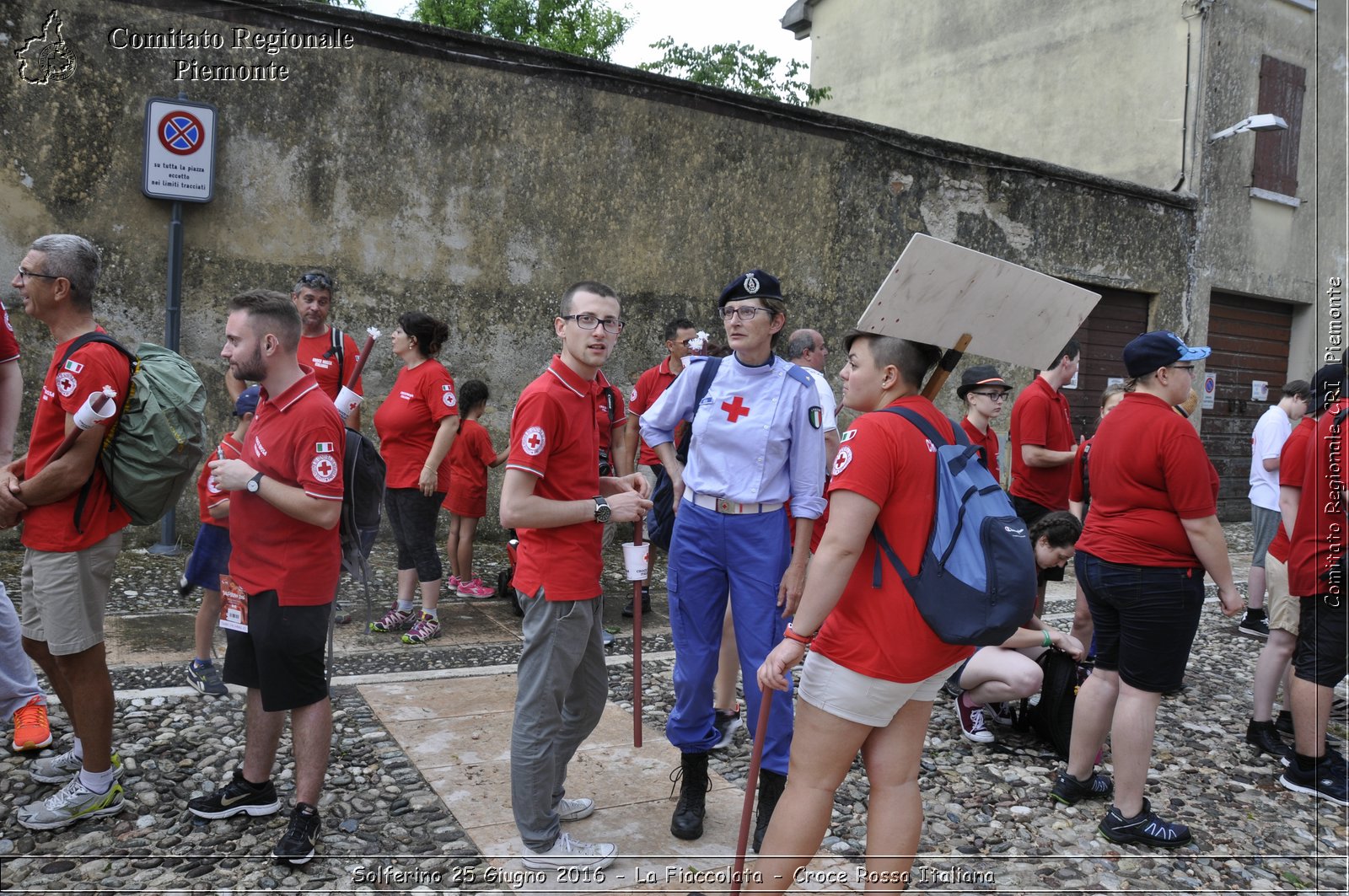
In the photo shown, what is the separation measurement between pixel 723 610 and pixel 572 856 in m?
1.05

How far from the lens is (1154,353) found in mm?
4109

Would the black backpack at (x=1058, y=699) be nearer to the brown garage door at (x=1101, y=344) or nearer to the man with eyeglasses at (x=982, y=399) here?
the man with eyeglasses at (x=982, y=399)

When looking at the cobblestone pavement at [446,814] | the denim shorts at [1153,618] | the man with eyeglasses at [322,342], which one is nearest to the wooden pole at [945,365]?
the denim shorts at [1153,618]

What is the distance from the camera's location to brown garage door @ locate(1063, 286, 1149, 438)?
1273cm

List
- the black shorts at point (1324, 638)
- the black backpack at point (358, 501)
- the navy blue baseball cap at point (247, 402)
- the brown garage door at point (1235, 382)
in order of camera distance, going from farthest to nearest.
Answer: the brown garage door at point (1235, 382) → the navy blue baseball cap at point (247, 402) → the black shorts at point (1324, 638) → the black backpack at point (358, 501)

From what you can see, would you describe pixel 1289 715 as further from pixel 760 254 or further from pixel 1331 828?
pixel 760 254

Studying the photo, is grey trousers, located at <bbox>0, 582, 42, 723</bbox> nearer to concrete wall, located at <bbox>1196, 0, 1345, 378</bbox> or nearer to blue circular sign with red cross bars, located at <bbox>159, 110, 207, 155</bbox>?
blue circular sign with red cross bars, located at <bbox>159, 110, 207, 155</bbox>

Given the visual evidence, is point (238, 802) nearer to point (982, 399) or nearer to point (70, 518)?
point (70, 518)

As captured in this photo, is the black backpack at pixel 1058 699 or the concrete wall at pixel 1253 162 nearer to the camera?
the black backpack at pixel 1058 699

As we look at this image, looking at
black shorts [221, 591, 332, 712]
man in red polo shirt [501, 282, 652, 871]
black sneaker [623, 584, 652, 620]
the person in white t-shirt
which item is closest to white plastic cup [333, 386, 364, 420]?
black shorts [221, 591, 332, 712]

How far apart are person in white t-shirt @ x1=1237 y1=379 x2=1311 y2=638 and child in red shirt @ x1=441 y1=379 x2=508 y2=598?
5646 millimetres

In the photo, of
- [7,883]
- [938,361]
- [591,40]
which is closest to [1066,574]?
[938,361]

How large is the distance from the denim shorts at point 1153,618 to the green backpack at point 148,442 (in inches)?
144

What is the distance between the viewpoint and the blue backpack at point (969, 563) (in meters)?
2.63
